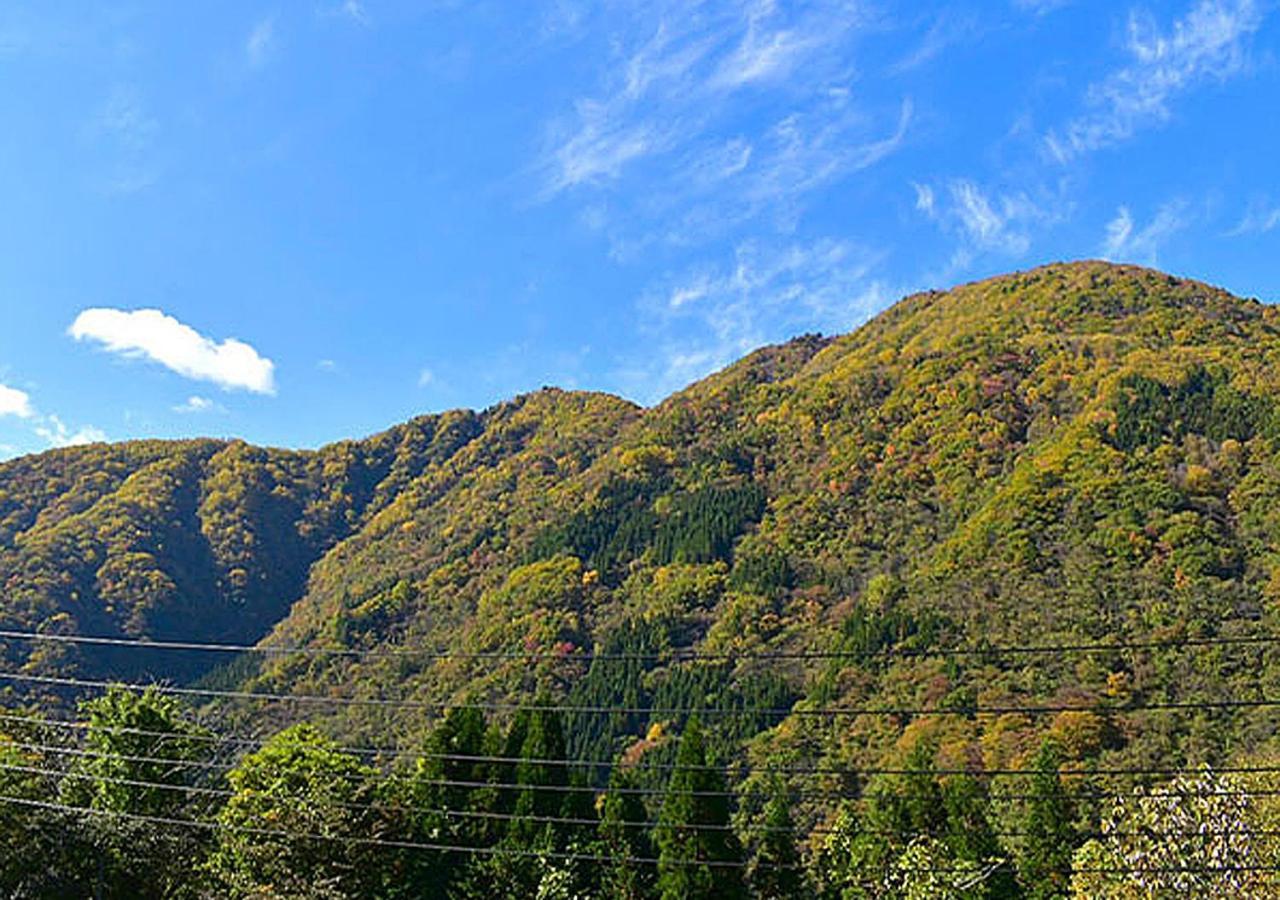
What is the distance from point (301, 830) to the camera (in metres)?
26.8

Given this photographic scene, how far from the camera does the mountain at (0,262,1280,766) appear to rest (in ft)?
204

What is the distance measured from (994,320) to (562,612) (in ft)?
251

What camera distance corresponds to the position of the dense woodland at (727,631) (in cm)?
2742

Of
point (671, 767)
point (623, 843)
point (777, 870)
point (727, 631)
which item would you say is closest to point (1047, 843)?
point (777, 870)

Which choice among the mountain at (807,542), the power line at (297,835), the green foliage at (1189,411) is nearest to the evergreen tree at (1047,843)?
the power line at (297,835)

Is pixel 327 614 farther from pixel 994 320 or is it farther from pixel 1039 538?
pixel 994 320

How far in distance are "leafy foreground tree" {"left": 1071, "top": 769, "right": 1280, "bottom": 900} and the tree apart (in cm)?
1033

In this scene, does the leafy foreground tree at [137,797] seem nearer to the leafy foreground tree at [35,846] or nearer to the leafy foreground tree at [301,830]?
the leafy foreground tree at [35,846]

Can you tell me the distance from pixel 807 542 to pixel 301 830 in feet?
248

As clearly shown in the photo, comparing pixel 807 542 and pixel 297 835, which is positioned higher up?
pixel 807 542

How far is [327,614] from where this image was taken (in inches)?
4884

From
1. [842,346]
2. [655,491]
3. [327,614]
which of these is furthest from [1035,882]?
[842,346]

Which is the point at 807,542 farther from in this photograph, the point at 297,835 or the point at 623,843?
the point at 297,835

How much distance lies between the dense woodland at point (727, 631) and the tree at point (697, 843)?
0.46 ft
